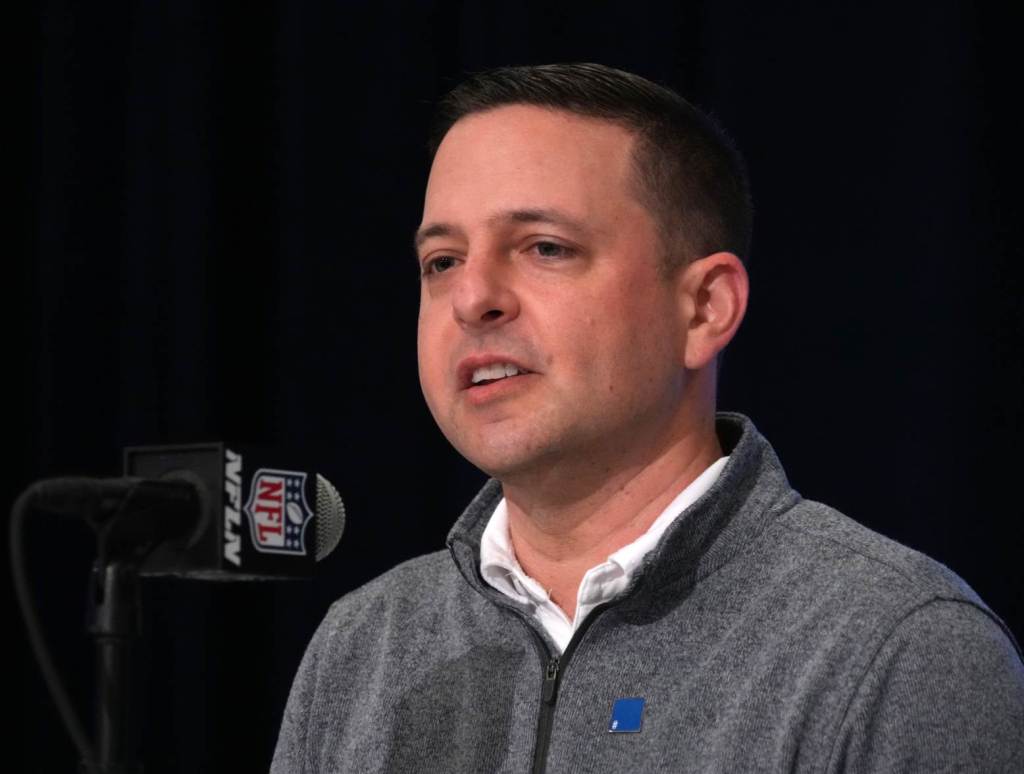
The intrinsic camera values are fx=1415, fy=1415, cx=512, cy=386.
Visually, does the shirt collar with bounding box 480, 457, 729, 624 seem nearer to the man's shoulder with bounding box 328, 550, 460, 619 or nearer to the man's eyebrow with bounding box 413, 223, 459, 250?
the man's shoulder with bounding box 328, 550, 460, 619

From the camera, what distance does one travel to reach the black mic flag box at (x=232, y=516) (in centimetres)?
121

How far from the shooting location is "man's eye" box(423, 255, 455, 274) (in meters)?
1.94

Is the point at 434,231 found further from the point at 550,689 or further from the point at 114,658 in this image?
the point at 114,658

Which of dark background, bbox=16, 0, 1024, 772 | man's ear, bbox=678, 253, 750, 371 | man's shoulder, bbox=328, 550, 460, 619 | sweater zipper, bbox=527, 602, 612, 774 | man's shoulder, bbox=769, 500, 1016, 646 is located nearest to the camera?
man's shoulder, bbox=769, 500, 1016, 646

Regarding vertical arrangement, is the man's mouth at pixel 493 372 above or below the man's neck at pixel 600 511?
above

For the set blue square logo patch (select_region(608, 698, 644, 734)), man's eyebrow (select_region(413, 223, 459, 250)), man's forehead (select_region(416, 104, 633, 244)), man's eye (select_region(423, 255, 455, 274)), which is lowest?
blue square logo patch (select_region(608, 698, 644, 734))

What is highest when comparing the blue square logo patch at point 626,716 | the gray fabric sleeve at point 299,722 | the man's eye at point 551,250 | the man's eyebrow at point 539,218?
the man's eyebrow at point 539,218

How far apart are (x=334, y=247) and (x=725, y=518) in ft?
5.38

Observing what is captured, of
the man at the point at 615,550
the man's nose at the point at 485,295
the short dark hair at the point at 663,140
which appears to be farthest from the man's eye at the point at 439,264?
the short dark hair at the point at 663,140

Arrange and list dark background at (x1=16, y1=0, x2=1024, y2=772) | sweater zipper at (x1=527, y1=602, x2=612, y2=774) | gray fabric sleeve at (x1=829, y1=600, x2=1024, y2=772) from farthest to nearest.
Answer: dark background at (x1=16, y1=0, x2=1024, y2=772)
sweater zipper at (x1=527, y1=602, x2=612, y2=774)
gray fabric sleeve at (x1=829, y1=600, x2=1024, y2=772)

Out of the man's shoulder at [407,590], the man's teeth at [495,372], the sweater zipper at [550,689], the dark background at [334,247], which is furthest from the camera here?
the dark background at [334,247]

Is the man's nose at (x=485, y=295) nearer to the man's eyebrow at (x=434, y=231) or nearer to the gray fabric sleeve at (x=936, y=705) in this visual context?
the man's eyebrow at (x=434, y=231)

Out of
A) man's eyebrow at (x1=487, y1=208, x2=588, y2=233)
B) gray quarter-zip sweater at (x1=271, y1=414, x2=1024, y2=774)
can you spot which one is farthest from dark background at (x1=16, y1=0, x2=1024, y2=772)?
man's eyebrow at (x1=487, y1=208, x2=588, y2=233)

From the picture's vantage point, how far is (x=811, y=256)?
8.82 feet
